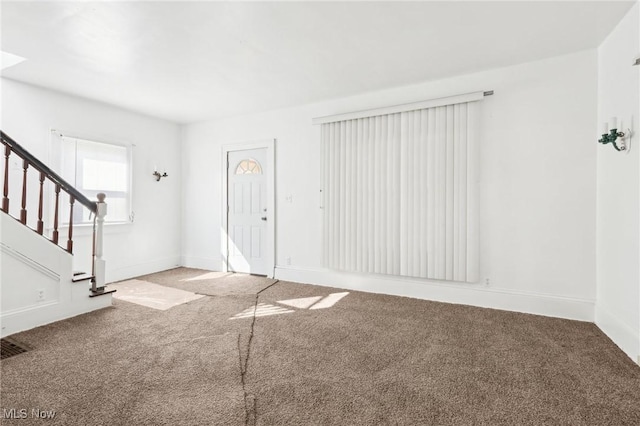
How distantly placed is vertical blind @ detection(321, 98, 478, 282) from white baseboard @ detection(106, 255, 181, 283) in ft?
9.87

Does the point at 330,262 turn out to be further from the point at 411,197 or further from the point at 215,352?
the point at 215,352

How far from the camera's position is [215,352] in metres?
2.43

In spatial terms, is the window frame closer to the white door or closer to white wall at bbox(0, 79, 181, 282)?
white wall at bbox(0, 79, 181, 282)

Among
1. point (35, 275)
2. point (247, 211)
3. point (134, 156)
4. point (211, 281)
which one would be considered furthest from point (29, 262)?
point (247, 211)

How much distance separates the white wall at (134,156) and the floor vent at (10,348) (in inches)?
70.1

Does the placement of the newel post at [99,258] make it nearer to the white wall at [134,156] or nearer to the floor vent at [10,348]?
the floor vent at [10,348]

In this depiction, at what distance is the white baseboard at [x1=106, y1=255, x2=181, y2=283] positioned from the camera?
4.70 m

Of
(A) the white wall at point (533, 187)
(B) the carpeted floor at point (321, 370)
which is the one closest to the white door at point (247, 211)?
(A) the white wall at point (533, 187)

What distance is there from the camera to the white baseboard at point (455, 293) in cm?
315

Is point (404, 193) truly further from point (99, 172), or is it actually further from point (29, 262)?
point (99, 172)

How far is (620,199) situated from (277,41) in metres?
3.25

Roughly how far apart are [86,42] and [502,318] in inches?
187

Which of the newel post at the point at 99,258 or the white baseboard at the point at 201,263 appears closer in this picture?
the newel post at the point at 99,258

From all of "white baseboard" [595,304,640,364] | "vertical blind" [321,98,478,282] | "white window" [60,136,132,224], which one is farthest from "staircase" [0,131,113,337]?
"white baseboard" [595,304,640,364]
